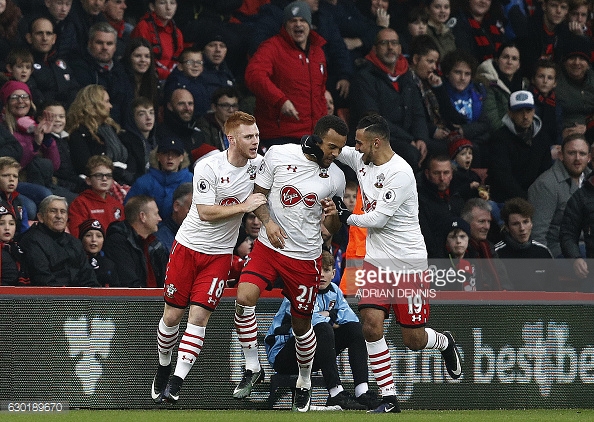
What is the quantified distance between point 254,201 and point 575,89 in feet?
25.5

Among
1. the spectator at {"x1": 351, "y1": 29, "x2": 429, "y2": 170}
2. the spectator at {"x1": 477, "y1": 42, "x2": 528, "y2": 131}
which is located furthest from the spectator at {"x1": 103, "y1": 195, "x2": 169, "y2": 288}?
the spectator at {"x1": 477, "y1": 42, "x2": 528, "y2": 131}

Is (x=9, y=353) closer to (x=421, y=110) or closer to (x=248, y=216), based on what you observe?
(x=248, y=216)

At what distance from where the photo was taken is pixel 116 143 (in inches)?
523

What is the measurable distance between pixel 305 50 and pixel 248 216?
2.53m

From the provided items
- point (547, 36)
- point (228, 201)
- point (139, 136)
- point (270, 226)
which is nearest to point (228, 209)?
point (228, 201)

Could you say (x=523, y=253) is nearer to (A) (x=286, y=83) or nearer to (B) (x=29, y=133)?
(A) (x=286, y=83)

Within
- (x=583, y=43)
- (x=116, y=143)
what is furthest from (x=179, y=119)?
(x=583, y=43)

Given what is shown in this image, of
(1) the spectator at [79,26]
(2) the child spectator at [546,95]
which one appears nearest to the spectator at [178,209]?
(1) the spectator at [79,26]

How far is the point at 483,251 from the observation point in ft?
44.7

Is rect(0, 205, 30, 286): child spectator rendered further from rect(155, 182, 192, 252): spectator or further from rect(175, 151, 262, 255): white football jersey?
A: rect(175, 151, 262, 255): white football jersey

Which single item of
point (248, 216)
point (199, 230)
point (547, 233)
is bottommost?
point (547, 233)

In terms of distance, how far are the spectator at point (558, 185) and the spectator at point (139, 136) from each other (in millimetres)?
4682

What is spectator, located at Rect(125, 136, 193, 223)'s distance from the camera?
13.1m

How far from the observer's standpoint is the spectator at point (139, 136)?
44.3 feet
